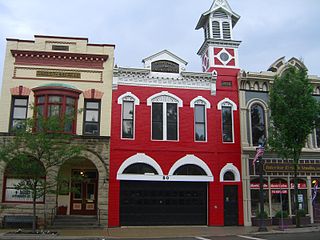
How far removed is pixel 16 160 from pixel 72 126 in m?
4.87

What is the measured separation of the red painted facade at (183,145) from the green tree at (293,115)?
332 centimetres

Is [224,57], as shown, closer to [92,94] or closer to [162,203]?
[92,94]

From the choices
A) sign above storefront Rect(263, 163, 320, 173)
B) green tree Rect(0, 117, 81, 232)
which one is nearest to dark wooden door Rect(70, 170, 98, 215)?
green tree Rect(0, 117, 81, 232)

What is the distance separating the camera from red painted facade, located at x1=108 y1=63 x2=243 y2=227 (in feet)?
73.0

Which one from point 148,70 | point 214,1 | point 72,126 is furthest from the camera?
point 214,1

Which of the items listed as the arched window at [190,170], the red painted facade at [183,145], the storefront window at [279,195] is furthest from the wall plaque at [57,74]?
the storefront window at [279,195]

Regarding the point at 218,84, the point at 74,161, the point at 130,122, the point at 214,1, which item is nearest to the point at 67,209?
the point at 74,161

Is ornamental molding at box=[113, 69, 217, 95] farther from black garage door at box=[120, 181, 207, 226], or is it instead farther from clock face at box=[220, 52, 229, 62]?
black garage door at box=[120, 181, 207, 226]

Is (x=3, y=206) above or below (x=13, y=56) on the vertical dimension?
below

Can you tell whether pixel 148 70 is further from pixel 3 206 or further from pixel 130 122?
pixel 3 206

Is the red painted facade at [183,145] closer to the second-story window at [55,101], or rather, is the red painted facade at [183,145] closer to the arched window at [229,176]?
the arched window at [229,176]

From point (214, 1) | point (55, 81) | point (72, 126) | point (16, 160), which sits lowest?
point (16, 160)

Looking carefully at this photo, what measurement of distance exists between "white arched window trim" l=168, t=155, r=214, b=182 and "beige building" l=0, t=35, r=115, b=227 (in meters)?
4.08

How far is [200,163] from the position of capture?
23016 millimetres
